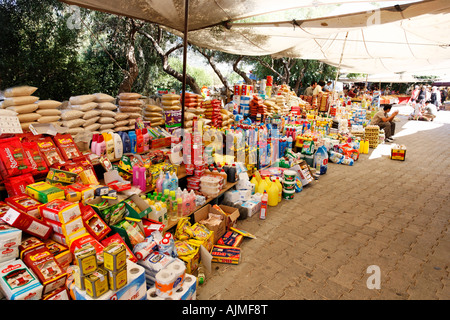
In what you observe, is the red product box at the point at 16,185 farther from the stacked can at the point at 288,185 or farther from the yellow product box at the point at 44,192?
the stacked can at the point at 288,185

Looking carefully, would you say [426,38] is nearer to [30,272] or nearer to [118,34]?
[30,272]

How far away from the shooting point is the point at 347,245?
11.7ft

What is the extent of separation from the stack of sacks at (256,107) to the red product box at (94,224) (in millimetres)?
5381

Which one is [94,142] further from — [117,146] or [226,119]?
[226,119]

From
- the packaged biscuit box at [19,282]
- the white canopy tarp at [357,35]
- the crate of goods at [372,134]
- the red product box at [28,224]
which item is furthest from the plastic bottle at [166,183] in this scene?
the crate of goods at [372,134]

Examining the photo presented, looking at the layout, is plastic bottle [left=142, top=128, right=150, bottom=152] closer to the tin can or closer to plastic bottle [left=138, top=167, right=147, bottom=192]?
plastic bottle [left=138, top=167, right=147, bottom=192]

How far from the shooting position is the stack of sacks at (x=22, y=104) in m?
2.93

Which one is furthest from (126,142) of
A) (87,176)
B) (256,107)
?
(256,107)

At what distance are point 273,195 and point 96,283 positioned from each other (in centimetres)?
332

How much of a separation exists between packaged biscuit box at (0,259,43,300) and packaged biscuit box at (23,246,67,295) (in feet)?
0.11

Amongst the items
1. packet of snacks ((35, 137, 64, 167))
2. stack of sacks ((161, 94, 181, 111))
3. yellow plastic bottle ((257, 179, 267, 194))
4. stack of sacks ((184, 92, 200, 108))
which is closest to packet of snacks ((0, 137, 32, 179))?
packet of snacks ((35, 137, 64, 167))

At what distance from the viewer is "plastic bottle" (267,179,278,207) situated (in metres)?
4.61

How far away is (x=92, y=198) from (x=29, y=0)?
5.84m

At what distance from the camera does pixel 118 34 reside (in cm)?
894
